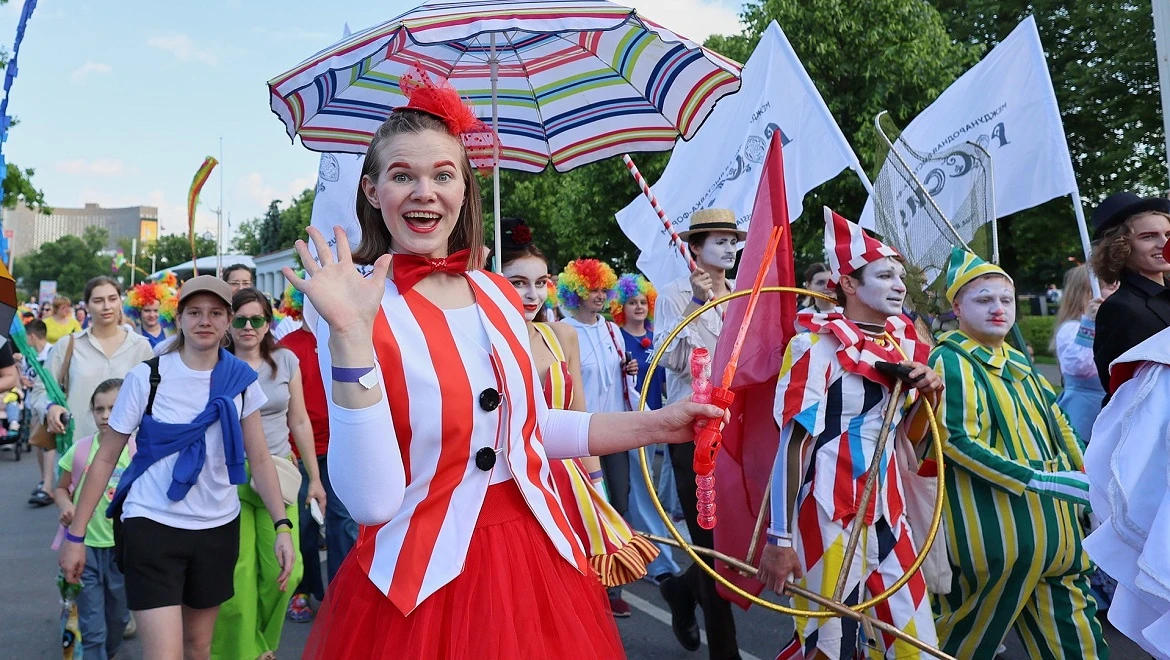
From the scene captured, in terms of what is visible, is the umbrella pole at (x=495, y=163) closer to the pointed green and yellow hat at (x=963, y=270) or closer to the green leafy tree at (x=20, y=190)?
the pointed green and yellow hat at (x=963, y=270)

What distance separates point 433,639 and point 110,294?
18.8 ft

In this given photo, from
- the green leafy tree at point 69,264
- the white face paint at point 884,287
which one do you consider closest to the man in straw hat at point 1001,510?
the white face paint at point 884,287

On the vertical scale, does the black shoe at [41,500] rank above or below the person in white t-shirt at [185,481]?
below

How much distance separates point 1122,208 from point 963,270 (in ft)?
2.84

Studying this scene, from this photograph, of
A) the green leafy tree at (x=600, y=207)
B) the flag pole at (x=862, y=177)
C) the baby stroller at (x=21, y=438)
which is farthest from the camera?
the green leafy tree at (x=600, y=207)

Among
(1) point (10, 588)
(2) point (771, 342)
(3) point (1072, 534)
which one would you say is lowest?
(1) point (10, 588)

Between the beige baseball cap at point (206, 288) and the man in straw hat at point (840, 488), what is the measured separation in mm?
2404

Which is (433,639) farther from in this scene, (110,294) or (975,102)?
(975,102)

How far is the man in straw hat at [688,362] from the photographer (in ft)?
16.1

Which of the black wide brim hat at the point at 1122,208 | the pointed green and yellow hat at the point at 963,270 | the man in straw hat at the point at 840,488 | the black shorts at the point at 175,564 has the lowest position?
the black shorts at the point at 175,564

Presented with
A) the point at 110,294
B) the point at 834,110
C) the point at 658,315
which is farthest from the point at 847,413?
the point at 834,110

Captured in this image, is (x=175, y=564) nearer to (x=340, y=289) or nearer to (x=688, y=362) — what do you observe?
(x=340, y=289)

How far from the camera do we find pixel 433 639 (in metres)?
2.03

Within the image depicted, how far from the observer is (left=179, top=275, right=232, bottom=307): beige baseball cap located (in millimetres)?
4141
